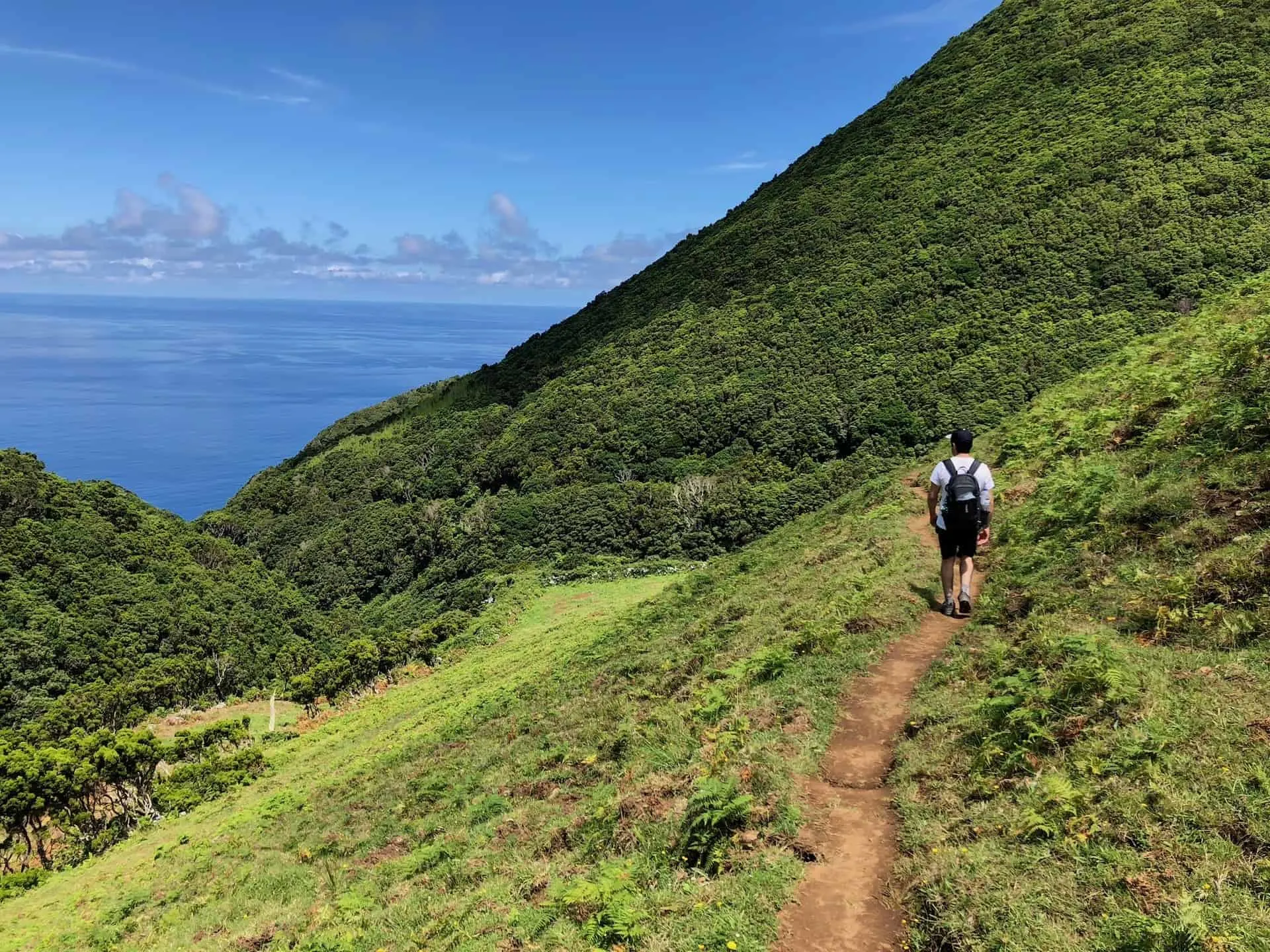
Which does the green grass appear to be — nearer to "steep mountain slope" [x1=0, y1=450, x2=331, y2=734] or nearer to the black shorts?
"steep mountain slope" [x1=0, y1=450, x2=331, y2=734]

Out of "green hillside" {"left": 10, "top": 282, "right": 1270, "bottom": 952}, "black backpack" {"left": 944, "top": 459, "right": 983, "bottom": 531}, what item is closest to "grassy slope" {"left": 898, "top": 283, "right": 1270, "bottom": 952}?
"green hillside" {"left": 10, "top": 282, "right": 1270, "bottom": 952}

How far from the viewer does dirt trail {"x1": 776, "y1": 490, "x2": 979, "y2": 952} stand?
5.18 meters

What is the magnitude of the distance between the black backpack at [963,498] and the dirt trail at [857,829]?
1.95 m

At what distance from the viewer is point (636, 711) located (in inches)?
493

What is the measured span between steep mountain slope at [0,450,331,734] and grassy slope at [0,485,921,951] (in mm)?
31389

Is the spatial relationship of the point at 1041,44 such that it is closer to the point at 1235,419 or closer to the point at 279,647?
the point at 1235,419

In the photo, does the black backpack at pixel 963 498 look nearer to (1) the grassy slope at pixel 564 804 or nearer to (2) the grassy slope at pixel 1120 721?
(2) the grassy slope at pixel 1120 721

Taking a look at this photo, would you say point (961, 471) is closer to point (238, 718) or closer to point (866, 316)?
point (238, 718)

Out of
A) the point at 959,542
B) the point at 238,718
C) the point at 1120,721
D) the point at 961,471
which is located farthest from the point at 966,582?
the point at 238,718

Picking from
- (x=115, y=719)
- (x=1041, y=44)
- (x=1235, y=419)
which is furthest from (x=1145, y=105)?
(x=115, y=719)

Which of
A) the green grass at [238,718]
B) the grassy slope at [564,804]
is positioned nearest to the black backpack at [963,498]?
the grassy slope at [564,804]

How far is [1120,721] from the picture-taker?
6012 millimetres

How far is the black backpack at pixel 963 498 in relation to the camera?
9.88 metres

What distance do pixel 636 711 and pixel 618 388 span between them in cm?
9518
